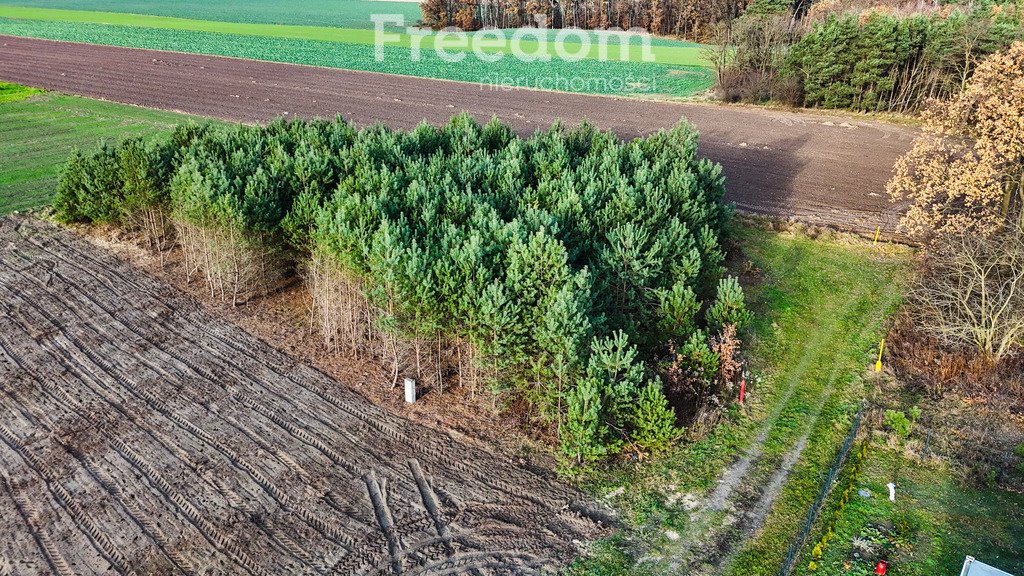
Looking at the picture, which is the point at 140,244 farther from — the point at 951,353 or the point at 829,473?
the point at 951,353

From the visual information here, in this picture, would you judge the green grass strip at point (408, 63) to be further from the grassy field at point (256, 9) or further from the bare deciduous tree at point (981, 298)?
the bare deciduous tree at point (981, 298)

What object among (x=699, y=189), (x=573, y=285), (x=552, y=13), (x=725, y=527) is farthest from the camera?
(x=552, y=13)

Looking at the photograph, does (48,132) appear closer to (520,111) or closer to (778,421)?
(520,111)

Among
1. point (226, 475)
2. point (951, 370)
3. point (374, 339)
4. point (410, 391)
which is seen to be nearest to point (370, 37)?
point (374, 339)

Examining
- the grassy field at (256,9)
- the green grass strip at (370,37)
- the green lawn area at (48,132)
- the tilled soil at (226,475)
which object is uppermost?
the grassy field at (256,9)

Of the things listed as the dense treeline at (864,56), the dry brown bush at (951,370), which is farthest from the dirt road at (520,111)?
the dry brown bush at (951,370)

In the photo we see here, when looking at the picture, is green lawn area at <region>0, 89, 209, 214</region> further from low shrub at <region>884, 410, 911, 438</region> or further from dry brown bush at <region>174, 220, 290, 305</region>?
low shrub at <region>884, 410, 911, 438</region>

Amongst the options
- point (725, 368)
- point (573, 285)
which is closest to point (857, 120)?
point (725, 368)
